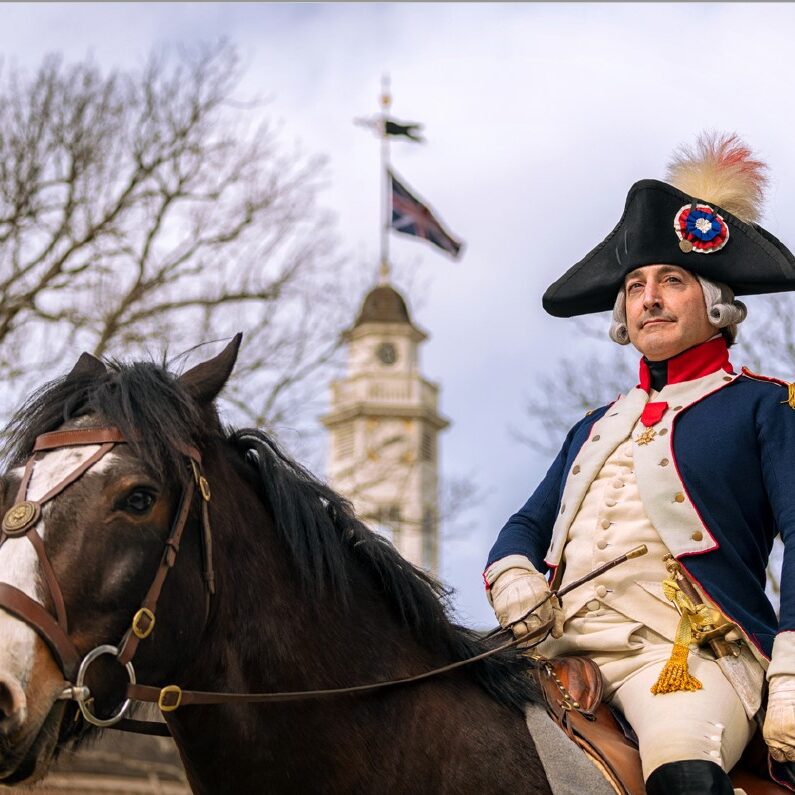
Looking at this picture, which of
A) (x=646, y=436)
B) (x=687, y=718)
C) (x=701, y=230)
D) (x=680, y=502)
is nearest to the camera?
(x=687, y=718)

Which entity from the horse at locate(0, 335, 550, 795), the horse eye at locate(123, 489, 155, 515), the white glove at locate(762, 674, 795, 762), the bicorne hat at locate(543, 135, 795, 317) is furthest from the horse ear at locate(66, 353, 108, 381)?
the white glove at locate(762, 674, 795, 762)

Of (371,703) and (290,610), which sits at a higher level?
(290,610)

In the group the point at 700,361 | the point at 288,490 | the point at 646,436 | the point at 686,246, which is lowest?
the point at 288,490

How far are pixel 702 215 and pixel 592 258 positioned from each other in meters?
0.43

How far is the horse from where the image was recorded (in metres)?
2.87

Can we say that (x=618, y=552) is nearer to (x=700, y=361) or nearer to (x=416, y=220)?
(x=700, y=361)

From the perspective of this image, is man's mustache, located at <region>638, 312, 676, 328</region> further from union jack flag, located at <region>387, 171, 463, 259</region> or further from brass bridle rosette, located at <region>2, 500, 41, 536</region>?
union jack flag, located at <region>387, 171, 463, 259</region>

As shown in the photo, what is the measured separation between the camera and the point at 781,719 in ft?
10.4

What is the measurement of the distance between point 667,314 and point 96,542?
2017 millimetres

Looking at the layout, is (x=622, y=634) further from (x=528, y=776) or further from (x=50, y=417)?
(x=50, y=417)

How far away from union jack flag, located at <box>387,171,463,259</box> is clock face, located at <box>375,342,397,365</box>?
31501 millimetres

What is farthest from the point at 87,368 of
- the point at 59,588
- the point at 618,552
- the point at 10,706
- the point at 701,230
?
the point at 701,230

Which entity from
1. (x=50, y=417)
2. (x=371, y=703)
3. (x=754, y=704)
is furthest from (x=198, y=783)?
(x=754, y=704)

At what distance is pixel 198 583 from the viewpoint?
3123 millimetres
